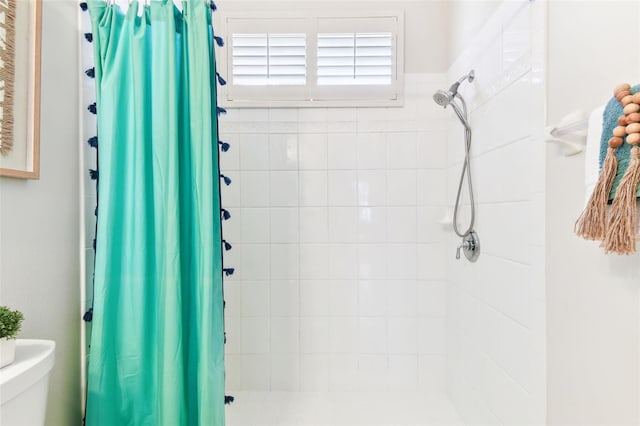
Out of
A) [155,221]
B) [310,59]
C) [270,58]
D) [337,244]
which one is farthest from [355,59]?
[155,221]

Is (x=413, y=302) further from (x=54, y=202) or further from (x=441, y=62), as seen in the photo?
(x=54, y=202)

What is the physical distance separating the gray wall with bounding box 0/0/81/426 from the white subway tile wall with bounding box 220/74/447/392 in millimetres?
739

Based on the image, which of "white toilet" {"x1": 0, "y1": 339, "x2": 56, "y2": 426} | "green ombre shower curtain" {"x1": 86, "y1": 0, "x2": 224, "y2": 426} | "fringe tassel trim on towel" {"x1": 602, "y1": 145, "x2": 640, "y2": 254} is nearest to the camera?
"fringe tassel trim on towel" {"x1": 602, "y1": 145, "x2": 640, "y2": 254}

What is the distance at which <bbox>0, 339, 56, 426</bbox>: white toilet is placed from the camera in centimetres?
84

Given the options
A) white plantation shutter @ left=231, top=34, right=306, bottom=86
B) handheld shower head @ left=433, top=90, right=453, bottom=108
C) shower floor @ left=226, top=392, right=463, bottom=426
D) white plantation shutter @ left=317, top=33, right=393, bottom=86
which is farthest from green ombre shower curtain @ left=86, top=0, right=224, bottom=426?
handheld shower head @ left=433, top=90, right=453, bottom=108

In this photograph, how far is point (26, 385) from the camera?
879mm

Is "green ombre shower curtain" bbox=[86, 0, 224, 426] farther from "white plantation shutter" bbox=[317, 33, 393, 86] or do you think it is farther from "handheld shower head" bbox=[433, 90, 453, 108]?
"handheld shower head" bbox=[433, 90, 453, 108]

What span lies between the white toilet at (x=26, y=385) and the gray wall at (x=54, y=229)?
0.20 m

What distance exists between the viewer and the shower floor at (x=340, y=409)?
1.70 m

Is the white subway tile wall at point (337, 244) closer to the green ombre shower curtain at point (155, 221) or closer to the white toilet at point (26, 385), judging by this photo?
the green ombre shower curtain at point (155, 221)

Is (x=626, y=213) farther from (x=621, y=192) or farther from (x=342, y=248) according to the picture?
(x=342, y=248)

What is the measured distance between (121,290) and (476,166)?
1470mm

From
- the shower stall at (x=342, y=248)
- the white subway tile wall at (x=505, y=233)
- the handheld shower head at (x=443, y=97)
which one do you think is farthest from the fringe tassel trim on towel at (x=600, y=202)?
the shower stall at (x=342, y=248)

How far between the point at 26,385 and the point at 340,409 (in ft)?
4.44
